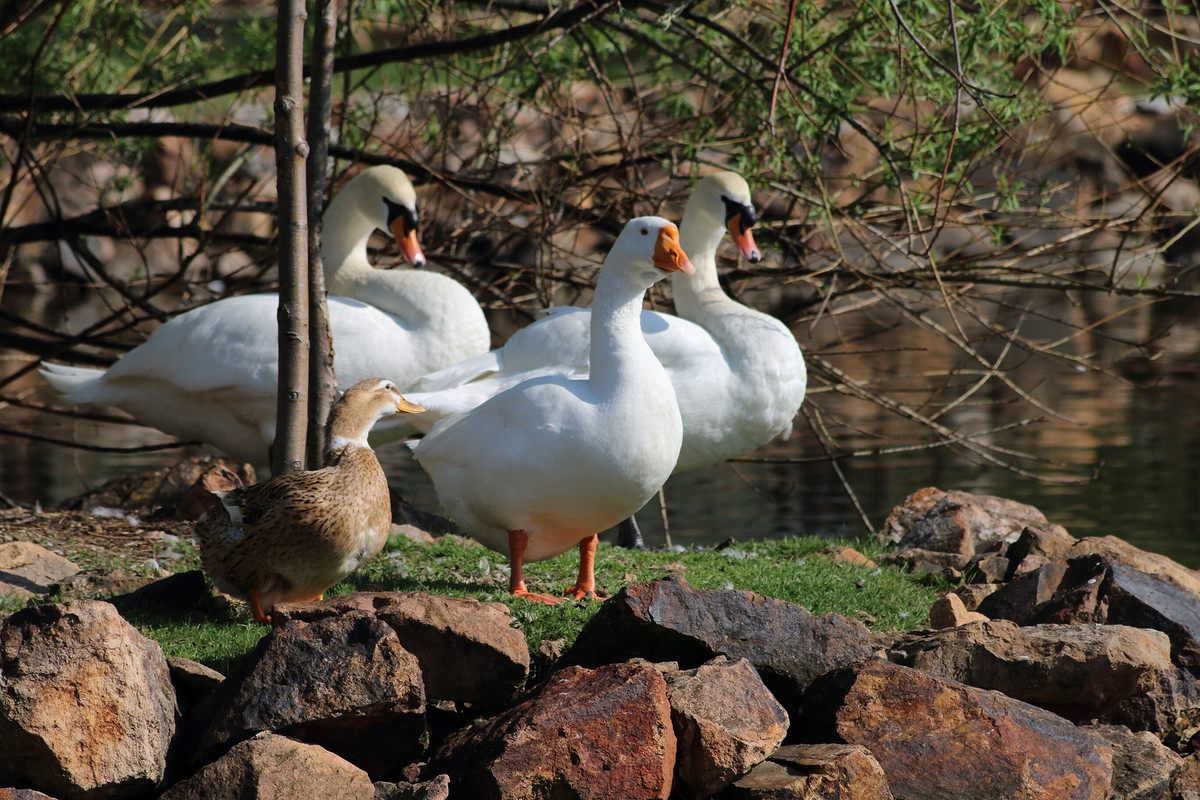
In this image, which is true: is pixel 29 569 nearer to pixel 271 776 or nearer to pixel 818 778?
pixel 271 776

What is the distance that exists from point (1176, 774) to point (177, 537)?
15.4 feet

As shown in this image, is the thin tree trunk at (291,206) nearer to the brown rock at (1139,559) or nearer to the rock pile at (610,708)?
the rock pile at (610,708)

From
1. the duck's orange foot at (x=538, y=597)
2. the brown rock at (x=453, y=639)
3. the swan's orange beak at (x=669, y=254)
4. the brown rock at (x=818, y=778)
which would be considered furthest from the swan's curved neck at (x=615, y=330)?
the brown rock at (x=818, y=778)

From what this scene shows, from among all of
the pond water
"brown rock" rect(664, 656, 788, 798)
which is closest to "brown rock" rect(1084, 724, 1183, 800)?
"brown rock" rect(664, 656, 788, 798)

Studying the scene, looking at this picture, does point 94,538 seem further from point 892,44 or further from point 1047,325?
point 1047,325

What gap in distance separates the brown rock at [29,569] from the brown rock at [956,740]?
127 inches

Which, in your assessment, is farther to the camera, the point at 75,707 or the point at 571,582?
the point at 571,582

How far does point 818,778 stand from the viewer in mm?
3811

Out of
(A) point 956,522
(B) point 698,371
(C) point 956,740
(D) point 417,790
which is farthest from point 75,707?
(A) point 956,522

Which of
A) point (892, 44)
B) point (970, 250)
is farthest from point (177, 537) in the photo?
point (970, 250)

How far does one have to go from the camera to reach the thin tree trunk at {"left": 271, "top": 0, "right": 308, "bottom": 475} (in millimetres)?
4836

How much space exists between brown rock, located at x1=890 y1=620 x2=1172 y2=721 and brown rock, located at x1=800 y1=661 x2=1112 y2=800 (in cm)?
24

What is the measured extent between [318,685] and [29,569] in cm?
221

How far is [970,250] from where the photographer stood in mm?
25219
